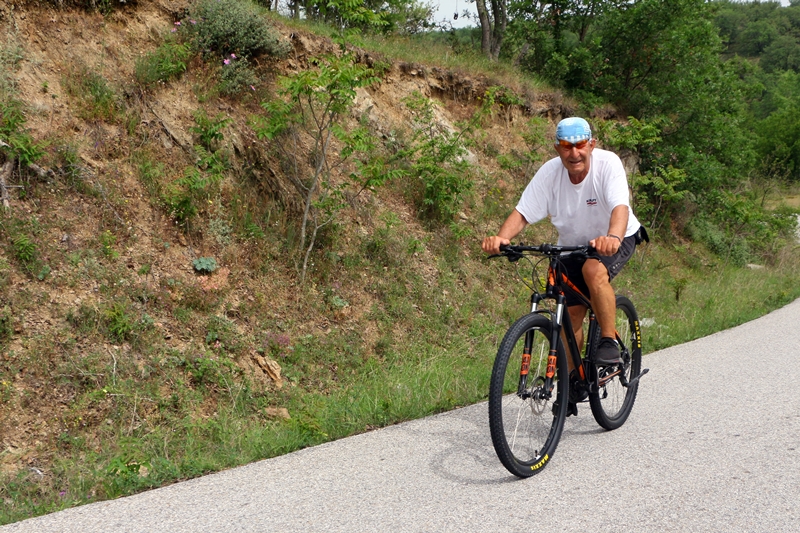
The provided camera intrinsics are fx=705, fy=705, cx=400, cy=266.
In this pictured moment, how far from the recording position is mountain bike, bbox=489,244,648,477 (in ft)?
13.9

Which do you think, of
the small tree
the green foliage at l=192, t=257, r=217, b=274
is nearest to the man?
the small tree

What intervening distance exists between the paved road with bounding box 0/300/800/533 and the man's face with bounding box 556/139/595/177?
195 cm

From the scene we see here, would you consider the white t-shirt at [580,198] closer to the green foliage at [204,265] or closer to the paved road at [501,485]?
the paved road at [501,485]

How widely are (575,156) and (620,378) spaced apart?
1.90 meters

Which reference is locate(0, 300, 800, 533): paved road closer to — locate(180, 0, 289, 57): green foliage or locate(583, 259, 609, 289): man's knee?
locate(583, 259, 609, 289): man's knee

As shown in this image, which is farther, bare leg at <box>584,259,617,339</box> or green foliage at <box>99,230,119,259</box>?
green foliage at <box>99,230,119,259</box>

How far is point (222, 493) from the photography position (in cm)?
416

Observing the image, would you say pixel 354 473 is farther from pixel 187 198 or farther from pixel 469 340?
pixel 469 340

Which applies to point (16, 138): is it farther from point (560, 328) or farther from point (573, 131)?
point (560, 328)

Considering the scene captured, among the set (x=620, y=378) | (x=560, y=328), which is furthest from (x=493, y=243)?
(x=620, y=378)

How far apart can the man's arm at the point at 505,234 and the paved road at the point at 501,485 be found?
1404mm

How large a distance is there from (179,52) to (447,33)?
12777mm

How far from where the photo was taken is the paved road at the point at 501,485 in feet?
12.1

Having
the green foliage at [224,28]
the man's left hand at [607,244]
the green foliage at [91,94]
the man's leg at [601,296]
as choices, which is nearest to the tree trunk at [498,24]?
the green foliage at [224,28]
